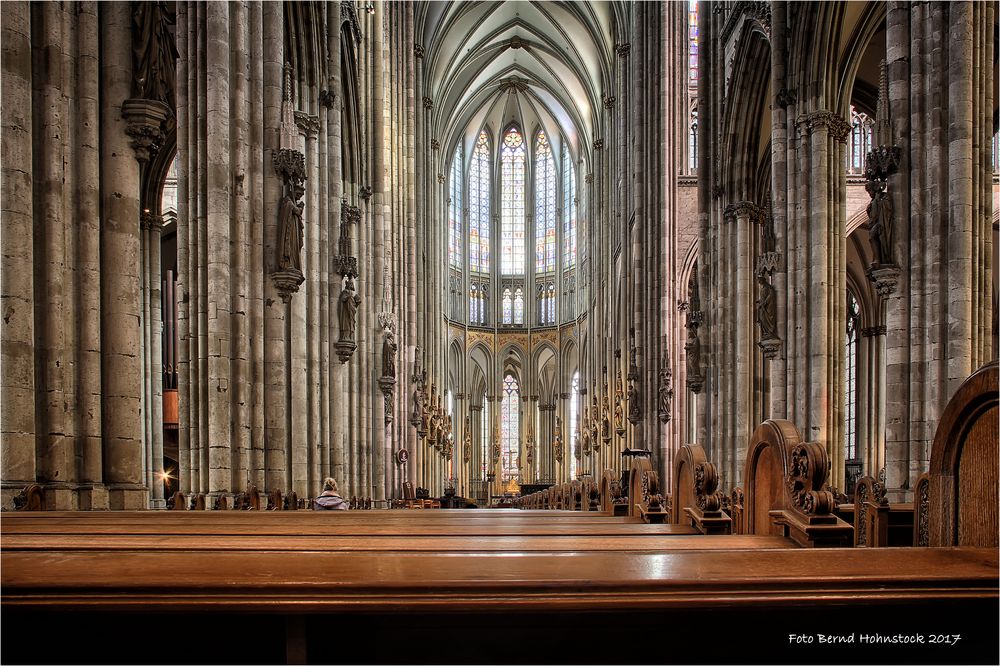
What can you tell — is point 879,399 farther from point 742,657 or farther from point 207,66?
point 742,657

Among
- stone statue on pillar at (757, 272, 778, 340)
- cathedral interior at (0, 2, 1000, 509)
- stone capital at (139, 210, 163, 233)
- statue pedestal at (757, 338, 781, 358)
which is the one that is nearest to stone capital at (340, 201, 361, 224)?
cathedral interior at (0, 2, 1000, 509)

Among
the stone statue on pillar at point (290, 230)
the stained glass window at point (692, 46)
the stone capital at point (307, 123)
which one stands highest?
the stained glass window at point (692, 46)

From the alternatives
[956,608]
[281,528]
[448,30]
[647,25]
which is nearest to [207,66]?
[281,528]

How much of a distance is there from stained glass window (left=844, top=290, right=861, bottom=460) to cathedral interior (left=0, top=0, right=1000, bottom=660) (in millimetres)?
159

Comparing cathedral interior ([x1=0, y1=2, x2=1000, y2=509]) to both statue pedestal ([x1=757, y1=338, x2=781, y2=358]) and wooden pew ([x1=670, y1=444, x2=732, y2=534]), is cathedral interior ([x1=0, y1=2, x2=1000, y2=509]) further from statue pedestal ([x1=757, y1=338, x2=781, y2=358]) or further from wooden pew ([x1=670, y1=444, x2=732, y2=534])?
wooden pew ([x1=670, y1=444, x2=732, y2=534])

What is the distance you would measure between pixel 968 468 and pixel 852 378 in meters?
30.6

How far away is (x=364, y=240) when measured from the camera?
2222 cm

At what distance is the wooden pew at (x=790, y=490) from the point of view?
11.2 feet

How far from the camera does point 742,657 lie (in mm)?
2420

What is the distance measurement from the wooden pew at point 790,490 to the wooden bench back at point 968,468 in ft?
1.57

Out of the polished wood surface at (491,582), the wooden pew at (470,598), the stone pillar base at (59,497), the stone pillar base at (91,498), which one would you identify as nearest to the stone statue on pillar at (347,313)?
the stone pillar base at (91,498)

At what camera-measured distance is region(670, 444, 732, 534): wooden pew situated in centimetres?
461

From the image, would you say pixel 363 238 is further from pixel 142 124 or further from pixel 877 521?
pixel 877 521

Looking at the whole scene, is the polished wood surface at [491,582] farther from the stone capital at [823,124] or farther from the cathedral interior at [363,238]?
the stone capital at [823,124]
